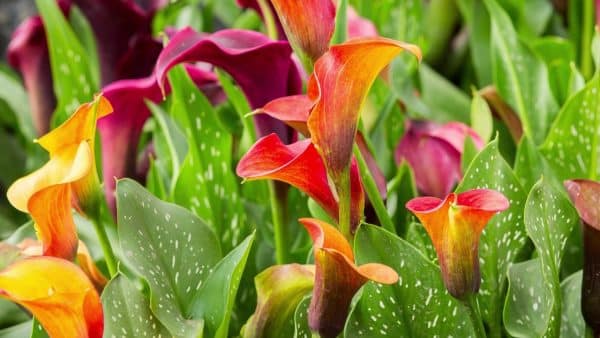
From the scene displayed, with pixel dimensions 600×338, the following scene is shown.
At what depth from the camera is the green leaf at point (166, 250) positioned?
479 mm

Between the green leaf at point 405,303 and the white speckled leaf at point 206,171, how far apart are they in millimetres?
152

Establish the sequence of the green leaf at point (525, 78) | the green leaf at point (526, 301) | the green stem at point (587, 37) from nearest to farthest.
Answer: the green leaf at point (526, 301)
the green leaf at point (525, 78)
the green stem at point (587, 37)

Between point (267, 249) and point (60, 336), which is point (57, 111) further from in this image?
point (60, 336)

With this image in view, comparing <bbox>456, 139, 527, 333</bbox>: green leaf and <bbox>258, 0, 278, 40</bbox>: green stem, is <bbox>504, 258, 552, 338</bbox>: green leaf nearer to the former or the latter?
<bbox>456, 139, 527, 333</bbox>: green leaf

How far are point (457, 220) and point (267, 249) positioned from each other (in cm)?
25

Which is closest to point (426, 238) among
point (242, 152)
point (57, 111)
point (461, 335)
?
point (461, 335)

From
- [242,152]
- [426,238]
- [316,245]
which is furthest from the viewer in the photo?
[242,152]

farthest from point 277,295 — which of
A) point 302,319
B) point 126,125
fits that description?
point 126,125

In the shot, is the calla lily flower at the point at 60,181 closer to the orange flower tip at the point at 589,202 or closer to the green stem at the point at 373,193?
the green stem at the point at 373,193

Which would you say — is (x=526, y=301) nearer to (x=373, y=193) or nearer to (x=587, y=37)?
(x=373, y=193)

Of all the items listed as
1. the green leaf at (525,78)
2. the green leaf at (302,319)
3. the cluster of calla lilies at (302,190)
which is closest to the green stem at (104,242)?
the cluster of calla lilies at (302,190)

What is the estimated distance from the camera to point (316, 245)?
395mm

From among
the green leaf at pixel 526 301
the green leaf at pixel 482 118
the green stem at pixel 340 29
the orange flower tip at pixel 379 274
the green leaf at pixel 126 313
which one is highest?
the green stem at pixel 340 29

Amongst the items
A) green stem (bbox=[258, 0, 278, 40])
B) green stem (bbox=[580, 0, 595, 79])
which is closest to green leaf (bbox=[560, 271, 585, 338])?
green stem (bbox=[258, 0, 278, 40])
